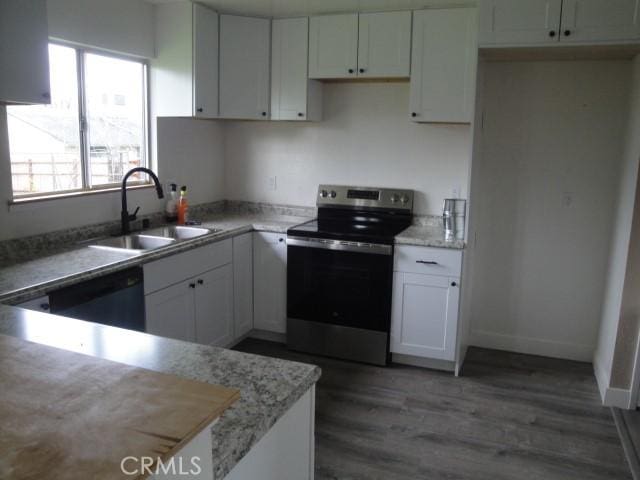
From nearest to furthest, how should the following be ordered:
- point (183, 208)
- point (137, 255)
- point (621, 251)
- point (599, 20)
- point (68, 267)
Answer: point (68, 267), point (137, 255), point (599, 20), point (621, 251), point (183, 208)

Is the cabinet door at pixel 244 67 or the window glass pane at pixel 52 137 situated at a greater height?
the cabinet door at pixel 244 67

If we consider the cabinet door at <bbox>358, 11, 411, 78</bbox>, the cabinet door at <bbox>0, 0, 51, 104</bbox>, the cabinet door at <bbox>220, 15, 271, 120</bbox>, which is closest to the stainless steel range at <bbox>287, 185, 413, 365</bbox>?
the cabinet door at <bbox>220, 15, 271, 120</bbox>

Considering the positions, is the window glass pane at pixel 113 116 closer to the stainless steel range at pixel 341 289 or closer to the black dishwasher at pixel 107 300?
the black dishwasher at pixel 107 300

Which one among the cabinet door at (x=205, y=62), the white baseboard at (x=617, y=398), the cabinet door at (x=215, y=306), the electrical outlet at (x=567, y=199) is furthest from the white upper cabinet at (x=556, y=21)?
the cabinet door at (x=215, y=306)

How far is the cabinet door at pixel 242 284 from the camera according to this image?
3.79 meters

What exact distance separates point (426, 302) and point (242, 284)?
129 cm

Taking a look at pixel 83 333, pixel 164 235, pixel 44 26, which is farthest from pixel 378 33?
pixel 83 333

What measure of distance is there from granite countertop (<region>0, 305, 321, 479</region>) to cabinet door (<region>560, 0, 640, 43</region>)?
2.56m

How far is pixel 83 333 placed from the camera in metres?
1.52

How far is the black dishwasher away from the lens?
236 cm

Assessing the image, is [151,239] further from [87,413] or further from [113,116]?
[87,413]

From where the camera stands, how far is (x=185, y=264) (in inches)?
126

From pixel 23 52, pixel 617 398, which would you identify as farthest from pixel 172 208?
pixel 617 398

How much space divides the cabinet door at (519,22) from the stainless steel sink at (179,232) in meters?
2.08
